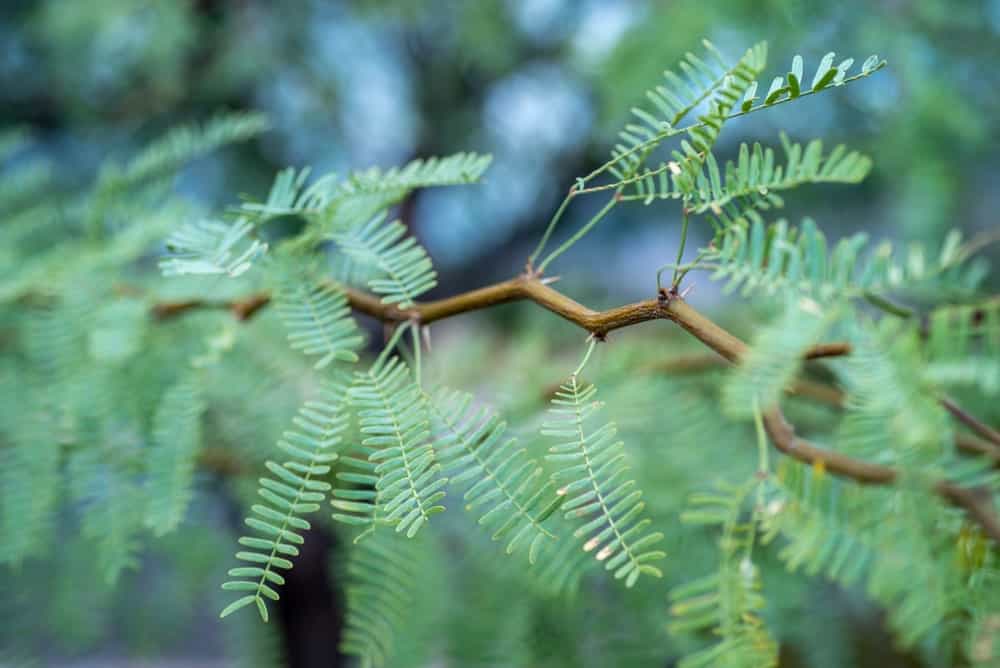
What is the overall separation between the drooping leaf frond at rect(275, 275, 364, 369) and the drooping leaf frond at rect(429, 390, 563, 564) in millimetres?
61

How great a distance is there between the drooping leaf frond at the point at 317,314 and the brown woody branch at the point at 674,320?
0.04 feet

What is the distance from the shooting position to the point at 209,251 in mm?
278

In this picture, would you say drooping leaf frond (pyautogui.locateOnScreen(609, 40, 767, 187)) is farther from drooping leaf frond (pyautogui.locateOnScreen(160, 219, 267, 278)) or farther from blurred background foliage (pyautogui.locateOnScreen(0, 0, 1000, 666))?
blurred background foliage (pyautogui.locateOnScreen(0, 0, 1000, 666))

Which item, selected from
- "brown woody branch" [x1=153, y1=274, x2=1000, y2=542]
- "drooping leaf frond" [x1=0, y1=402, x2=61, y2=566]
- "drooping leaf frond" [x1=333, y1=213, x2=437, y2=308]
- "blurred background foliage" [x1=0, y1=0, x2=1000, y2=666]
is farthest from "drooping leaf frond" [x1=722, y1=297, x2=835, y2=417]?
"drooping leaf frond" [x1=0, y1=402, x2=61, y2=566]

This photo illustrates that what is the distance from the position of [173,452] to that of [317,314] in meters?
0.11

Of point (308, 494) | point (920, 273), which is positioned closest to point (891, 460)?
point (920, 273)

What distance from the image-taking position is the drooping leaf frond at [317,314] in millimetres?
302

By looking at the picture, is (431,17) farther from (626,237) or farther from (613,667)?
(613,667)

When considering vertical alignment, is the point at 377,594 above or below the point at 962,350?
below

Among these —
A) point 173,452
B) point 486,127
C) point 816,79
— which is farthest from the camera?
point 486,127

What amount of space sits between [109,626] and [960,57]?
0.89 meters

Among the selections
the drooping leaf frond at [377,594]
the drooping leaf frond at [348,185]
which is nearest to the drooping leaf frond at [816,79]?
the drooping leaf frond at [348,185]

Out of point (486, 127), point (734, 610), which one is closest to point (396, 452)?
point (734, 610)

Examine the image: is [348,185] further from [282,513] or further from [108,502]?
[108,502]
